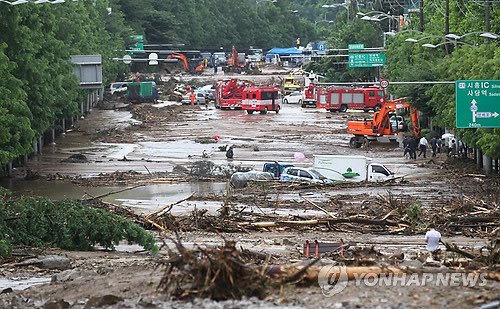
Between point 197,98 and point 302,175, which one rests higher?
point 197,98

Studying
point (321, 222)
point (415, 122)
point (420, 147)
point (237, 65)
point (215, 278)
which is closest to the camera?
point (215, 278)

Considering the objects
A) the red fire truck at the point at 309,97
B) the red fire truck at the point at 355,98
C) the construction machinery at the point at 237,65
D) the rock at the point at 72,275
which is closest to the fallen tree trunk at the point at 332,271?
the rock at the point at 72,275

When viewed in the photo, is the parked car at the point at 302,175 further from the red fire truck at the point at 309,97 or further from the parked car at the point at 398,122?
the red fire truck at the point at 309,97

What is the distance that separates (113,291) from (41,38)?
1455 inches

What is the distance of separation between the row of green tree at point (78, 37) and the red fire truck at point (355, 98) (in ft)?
66.8

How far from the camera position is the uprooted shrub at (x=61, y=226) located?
23.9 m

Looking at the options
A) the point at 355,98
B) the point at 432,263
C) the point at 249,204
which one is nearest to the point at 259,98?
the point at 355,98

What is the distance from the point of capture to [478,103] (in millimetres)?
36469

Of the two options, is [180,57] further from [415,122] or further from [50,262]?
[50,262]

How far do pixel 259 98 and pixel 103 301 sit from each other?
72.0 metres

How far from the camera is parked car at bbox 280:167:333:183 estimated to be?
136 ft

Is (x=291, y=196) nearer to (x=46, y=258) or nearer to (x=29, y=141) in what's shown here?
(x=29, y=141)

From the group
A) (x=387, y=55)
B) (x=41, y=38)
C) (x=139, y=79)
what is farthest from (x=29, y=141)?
(x=139, y=79)

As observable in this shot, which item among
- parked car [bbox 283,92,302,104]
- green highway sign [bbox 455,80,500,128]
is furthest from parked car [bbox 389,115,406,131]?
parked car [bbox 283,92,302,104]
